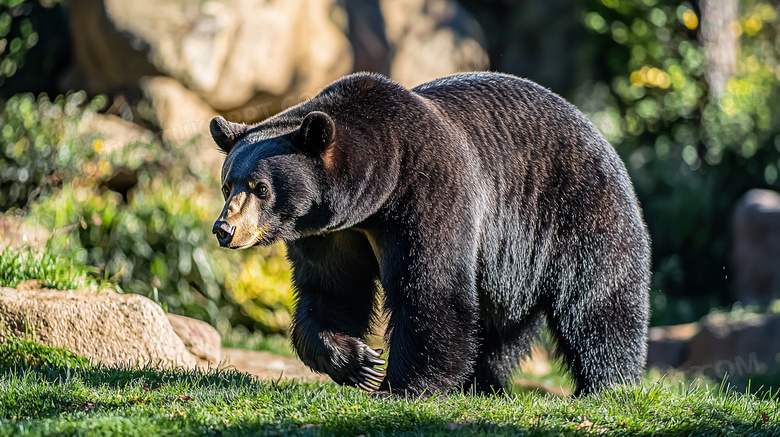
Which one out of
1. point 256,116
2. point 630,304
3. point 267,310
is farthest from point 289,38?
point 630,304

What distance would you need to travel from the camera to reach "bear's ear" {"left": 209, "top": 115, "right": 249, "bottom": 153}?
5012mm

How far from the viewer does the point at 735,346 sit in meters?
10.3

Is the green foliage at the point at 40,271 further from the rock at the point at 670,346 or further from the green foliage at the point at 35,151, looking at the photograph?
the rock at the point at 670,346

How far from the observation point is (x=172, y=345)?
6.09 metres

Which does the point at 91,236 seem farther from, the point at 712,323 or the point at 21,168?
the point at 712,323

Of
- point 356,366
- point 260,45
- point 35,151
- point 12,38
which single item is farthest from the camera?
point 260,45

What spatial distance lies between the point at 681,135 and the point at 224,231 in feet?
36.1

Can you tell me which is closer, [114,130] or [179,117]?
[114,130]

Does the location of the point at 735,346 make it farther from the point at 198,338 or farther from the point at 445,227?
the point at 445,227

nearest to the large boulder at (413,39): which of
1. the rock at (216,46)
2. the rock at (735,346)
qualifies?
the rock at (216,46)

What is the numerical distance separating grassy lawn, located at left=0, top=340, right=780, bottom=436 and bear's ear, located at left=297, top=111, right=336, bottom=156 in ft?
4.29

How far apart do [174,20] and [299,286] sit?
313 inches

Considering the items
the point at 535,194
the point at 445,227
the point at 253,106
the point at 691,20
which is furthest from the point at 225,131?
the point at 691,20

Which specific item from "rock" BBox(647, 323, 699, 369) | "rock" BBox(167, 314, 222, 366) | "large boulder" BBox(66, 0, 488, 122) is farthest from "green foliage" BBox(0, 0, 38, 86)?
"rock" BBox(647, 323, 699, 369)
